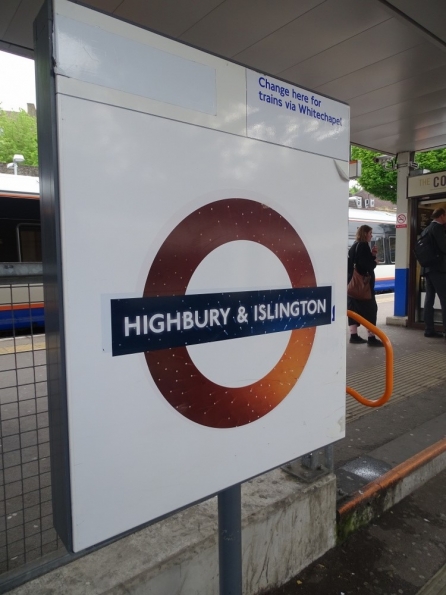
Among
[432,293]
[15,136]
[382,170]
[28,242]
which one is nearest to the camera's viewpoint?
[432,293]

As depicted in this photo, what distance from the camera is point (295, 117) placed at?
1569 mm

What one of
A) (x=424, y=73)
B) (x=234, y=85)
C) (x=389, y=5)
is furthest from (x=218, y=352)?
(x=424, y=73)

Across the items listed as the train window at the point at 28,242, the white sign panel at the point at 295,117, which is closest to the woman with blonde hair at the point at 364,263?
the white sign panel at the point at 295,117

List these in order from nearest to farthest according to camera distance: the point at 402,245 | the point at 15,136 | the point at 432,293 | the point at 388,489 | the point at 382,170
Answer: the point at 388,489 → the point at 432,293 → the point at 402,245 → the point at 382,170 → the point at 15,136

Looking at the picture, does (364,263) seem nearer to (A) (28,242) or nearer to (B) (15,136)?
(A) (28,242)

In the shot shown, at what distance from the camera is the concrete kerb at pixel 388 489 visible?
105 inches

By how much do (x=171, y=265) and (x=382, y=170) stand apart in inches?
615

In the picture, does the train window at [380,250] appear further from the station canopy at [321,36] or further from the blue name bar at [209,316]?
the blue name bar at [209,316]

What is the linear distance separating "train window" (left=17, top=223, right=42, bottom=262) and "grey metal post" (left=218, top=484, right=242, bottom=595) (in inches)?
316

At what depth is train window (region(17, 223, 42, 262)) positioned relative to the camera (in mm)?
8664

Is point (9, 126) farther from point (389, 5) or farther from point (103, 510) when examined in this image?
point (103, 510)

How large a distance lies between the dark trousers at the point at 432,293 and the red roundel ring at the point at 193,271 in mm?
6352

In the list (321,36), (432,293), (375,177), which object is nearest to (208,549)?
(321,36)

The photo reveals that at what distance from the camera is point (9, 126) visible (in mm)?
27188
